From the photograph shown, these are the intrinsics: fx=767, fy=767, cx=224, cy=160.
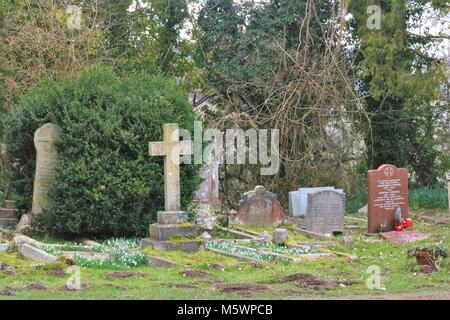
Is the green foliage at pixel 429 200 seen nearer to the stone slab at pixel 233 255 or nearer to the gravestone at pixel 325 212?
the gravestone at pixel 325 212

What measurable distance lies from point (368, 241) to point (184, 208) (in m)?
A: 3.83

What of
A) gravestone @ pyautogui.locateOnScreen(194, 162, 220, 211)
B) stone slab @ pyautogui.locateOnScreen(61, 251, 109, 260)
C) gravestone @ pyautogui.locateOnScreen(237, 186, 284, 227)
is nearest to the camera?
stone slab @ pyautogui.locateOnScreen(61, 251, 109, 260)

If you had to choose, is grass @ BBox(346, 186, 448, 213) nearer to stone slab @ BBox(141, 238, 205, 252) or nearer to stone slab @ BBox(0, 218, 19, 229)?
stone slab @ BBox(141, 238, 205, 252)

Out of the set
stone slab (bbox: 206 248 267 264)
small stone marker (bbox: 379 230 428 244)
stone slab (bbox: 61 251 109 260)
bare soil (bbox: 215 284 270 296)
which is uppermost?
small stone marker (bbox: 379 230 428 244)

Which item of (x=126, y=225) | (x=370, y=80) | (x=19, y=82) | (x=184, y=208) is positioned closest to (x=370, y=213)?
(x=184, y=208)

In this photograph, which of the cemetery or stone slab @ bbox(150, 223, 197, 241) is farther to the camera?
stone slab @ bbox(150, 223, 197, 241)

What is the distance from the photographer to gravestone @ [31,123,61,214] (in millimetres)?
15695

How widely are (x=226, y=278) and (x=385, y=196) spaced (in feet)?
23.3

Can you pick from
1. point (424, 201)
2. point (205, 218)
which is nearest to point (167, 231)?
point (205, 218)

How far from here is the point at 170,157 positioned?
46.9 feet

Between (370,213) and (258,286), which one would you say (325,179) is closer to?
(370,213)

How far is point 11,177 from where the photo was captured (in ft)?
55.6

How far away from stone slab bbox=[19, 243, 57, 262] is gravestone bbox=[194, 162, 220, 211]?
7.81 metres

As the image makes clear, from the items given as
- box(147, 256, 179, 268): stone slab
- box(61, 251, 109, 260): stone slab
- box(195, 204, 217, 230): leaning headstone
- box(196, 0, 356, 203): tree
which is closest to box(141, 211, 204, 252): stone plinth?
box(61, 251, 109, 260): stone slab
